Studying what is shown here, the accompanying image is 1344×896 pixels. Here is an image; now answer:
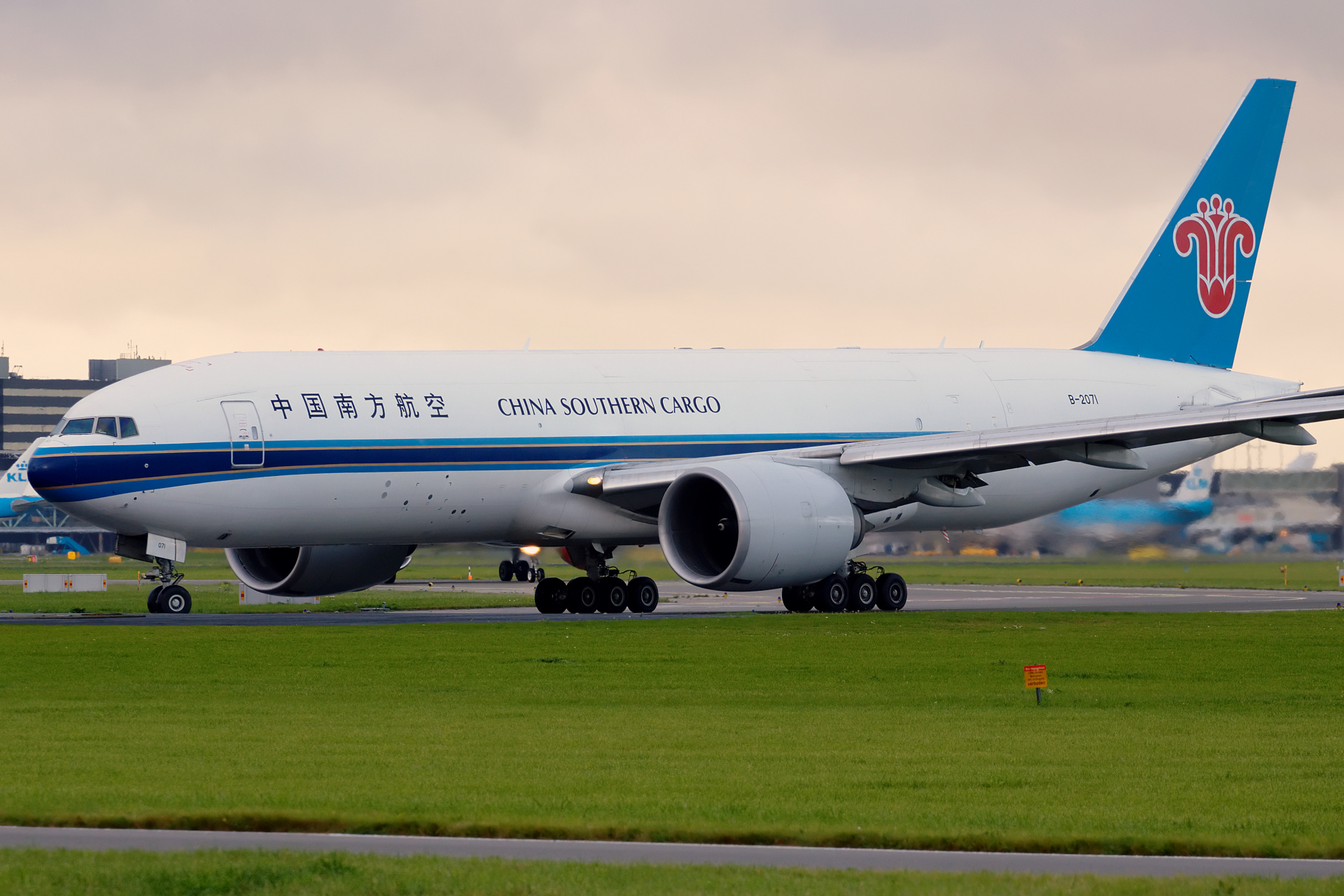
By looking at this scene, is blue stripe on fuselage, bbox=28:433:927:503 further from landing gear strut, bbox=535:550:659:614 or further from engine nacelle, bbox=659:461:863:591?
landing gear strut, bbox=535:550:659:614

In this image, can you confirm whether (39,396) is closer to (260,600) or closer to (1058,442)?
(260,600)

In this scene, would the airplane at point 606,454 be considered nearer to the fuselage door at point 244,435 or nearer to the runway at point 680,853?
the fuselage door at point 244,435

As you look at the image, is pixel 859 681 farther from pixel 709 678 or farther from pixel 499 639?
pixel 499 639

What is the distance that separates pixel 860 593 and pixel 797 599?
1.19 metres

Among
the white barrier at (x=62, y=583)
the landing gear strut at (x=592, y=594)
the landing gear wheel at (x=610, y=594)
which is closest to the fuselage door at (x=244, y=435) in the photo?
the landing gear strut at (x=592, y=594)

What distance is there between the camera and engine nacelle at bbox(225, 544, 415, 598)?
1374 inches

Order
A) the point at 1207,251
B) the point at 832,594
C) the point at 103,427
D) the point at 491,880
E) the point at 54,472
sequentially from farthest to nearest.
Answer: the point at 1207,251 → the point at 832,594 → the point at 103,427 → the point at 54,472 → the point at 491,880

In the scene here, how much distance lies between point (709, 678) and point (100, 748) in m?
8.41

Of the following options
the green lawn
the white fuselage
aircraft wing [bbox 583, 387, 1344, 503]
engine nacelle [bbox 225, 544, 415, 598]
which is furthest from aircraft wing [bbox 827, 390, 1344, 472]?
engine nacelle [bbox 225, 544, 415, 598]

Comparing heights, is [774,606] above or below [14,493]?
below

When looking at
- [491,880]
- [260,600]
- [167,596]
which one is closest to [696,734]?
[491,880]

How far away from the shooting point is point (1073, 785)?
14.0m

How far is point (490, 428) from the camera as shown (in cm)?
3272

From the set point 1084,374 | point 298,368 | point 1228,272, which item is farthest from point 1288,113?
point 298,368
